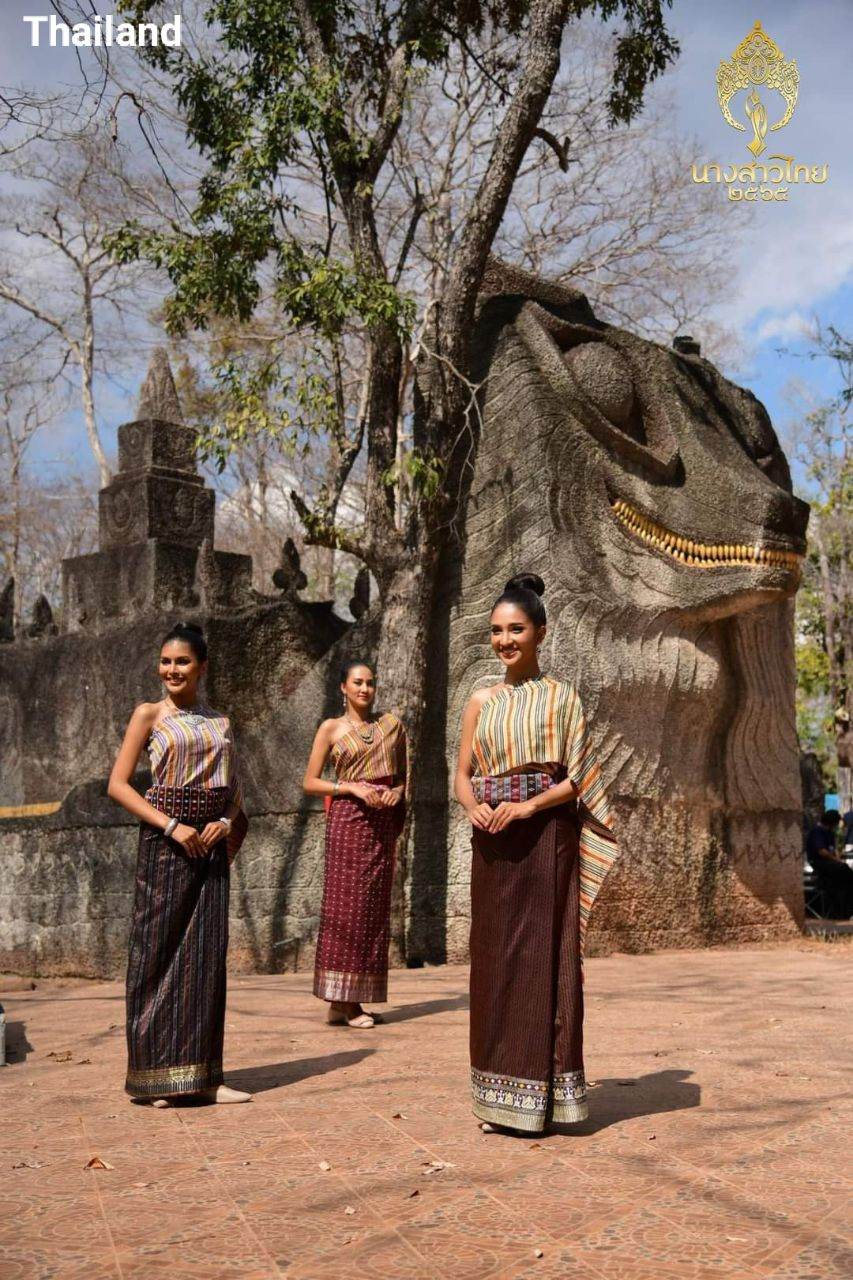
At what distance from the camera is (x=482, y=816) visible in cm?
448

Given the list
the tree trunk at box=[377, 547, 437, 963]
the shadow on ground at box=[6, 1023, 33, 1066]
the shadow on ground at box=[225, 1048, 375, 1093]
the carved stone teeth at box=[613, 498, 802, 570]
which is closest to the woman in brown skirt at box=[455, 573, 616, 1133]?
the shadow on ground at box=[225, 1048, 375, 1093]

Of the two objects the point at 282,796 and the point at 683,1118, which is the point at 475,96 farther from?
the point at 683,1118

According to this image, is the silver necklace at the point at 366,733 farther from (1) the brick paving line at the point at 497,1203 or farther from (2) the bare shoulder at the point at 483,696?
(1) the brick paving line at the point at 497,1203

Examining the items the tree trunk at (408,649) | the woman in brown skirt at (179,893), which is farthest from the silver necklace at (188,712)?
the tree trunk at (408,649)

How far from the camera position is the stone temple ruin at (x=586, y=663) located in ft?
29.5

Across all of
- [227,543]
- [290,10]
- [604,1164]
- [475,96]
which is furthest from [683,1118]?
[227,543]

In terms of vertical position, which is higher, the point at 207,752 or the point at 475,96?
the point at 475,96

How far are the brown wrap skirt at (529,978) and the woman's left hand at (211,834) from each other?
1038mm

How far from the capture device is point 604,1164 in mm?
3949

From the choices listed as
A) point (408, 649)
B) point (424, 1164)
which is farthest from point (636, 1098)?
point (408, 649)

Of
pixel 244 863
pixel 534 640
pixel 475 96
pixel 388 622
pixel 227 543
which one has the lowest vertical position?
pixel 244 863

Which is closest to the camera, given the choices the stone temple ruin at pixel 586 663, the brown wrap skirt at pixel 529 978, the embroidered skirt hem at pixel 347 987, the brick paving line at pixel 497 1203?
the brick paving line at pixel 497 1203

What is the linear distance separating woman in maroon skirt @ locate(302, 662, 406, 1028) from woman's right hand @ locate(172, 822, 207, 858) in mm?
1843

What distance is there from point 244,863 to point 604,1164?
5.33m
